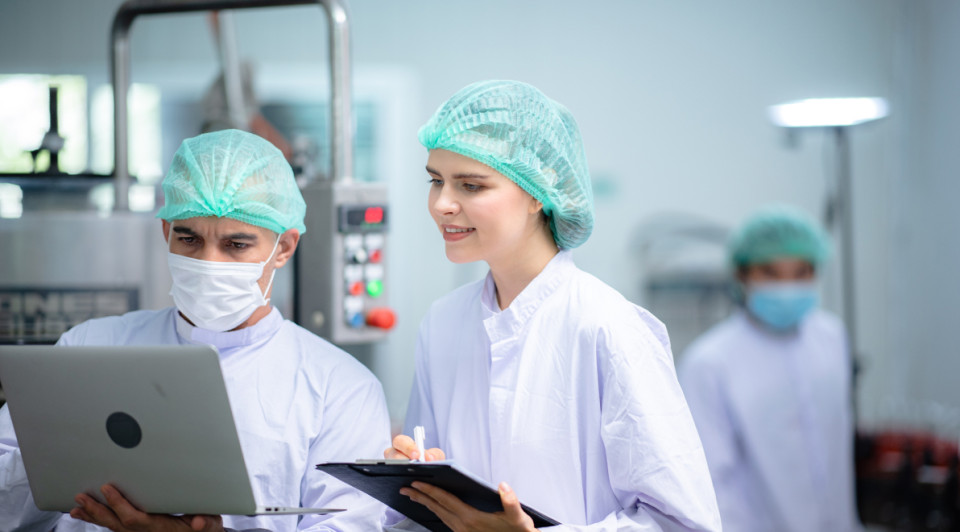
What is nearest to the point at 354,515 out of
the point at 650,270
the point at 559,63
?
the point at 650,270

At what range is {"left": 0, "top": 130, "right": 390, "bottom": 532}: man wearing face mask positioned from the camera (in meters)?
1.23

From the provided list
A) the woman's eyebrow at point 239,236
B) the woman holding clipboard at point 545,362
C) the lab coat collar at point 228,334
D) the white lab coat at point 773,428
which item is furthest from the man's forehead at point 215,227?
the white lab coat at point 773,428

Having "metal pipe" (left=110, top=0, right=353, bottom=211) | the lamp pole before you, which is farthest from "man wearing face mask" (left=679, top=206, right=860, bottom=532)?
"metal pipe" (left=110, top=0, right=353, bottom=211)

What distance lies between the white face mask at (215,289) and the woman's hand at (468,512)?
355mm

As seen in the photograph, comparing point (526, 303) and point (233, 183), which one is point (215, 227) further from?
point (526, 303)

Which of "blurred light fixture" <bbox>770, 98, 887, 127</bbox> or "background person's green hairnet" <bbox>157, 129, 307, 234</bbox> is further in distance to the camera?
"blurred light fixture" <bbox>770, 98, 887, 127</bbox>

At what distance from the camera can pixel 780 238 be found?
8.77 ft

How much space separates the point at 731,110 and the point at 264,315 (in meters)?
2.66

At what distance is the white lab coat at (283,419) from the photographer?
1.23 m

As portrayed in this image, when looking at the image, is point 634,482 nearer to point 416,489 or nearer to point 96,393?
point 416,489

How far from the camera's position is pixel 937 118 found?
3473 millimetres

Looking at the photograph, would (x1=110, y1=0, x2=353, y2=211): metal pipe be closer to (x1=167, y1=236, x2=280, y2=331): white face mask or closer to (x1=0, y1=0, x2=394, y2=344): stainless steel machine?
(x1=0, y1=0, x2=394, y2=344): stainless steel machine

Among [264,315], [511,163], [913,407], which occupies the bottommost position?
[913,407]

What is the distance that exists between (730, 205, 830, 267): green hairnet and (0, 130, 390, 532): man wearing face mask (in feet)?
5.64
